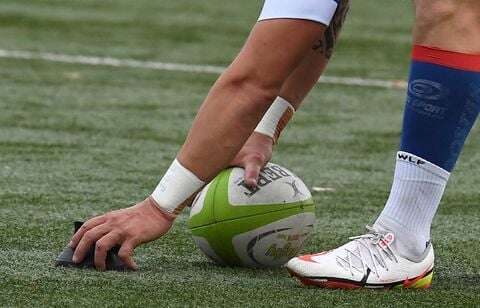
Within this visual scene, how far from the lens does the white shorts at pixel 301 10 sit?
3283 millimetres

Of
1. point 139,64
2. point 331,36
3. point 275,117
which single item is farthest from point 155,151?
point 139,64

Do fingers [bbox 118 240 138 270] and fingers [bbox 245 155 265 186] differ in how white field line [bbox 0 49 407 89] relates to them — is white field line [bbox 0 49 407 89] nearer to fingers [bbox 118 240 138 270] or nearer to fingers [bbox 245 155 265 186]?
fingers [bbox 245 155 265 186]

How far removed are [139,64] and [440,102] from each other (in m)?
5.27

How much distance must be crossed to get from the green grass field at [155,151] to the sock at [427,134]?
18 centimetres

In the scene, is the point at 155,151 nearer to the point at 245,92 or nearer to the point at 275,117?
the point at 275,117

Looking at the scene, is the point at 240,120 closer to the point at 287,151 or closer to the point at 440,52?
the point at 440,52

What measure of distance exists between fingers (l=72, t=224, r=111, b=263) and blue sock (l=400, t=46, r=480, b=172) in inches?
29.8

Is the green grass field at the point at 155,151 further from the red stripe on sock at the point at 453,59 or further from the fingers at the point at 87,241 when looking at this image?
the red stripe on sock at the point at 453,59

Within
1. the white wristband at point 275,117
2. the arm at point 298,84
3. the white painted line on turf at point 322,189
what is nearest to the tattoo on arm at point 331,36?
the arm at point 298,84

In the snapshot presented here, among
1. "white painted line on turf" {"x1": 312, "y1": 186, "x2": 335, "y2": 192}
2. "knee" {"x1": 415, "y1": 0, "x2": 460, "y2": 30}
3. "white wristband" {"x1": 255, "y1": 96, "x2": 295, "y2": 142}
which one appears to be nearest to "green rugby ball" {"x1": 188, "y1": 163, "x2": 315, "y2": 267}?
"white wristband" {"x1": 255, "y1": 96, "x2": 295, "y2": 142}

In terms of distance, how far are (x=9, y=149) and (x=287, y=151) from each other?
44.4 inches

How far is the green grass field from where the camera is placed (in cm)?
323

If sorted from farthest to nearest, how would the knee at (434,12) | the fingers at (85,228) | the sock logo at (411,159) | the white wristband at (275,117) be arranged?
the white wristband at (275,117) < the fingers at (85,228) < the sock logo at (411,159) < the knee at (434,12)

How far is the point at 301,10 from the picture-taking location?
3.28 meters
